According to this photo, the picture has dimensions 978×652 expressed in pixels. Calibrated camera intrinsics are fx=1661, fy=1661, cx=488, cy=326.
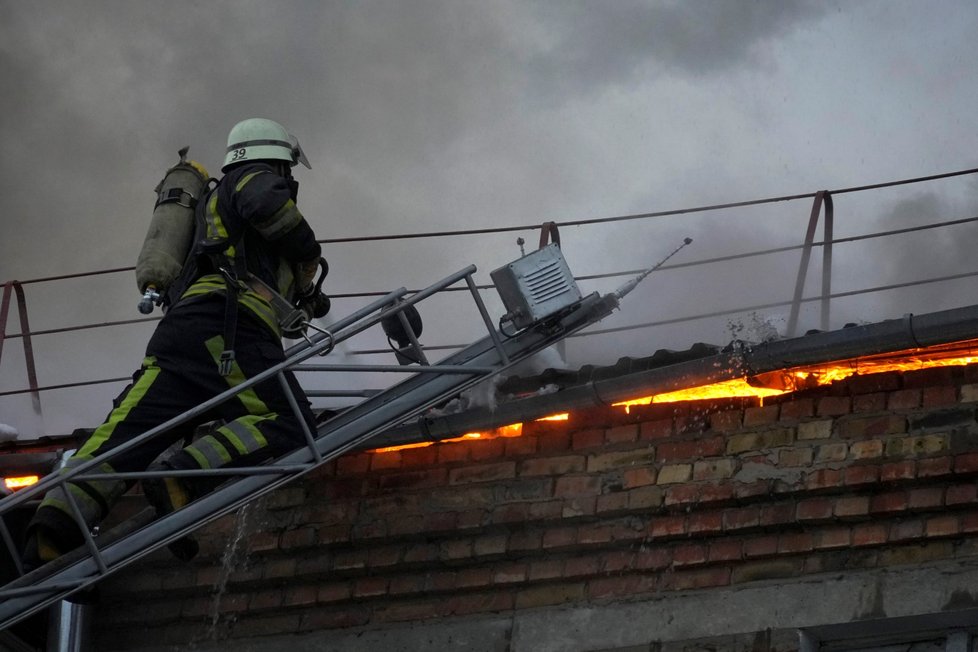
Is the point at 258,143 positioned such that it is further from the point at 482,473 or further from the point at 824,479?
the point at 824,479

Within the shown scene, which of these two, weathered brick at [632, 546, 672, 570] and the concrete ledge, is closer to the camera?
the concrete ledge

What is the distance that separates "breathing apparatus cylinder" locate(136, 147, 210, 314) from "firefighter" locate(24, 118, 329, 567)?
97 millimetres

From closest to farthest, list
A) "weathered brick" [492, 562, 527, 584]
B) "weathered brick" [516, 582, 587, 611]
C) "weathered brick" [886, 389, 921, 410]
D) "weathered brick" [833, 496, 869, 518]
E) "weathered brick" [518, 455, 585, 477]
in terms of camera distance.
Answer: "weathered brick" [833, 496, 869, 518] < "weathered brick" [886, 389, 921, 410] < "weathered brick" [516, 582, 587, 611] < "weathered brick" [492, 562, 527, 584] < "weathered brick" [518, 455, 585, 477]

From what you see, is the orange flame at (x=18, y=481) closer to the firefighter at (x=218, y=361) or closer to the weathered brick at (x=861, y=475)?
the firefighter at (x=218, y=361)

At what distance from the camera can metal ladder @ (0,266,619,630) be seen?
7.04 m

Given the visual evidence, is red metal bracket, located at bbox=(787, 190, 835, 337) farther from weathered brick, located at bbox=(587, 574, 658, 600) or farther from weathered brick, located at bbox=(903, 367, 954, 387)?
weathered brick, located at bbox=(587, 574, 658, 600)

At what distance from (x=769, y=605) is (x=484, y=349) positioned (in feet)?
5.56

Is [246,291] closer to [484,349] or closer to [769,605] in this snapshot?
[484,349]

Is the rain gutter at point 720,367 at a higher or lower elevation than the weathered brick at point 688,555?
higher

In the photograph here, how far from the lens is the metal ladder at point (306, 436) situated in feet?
23.1

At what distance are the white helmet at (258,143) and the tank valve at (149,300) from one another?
72cm

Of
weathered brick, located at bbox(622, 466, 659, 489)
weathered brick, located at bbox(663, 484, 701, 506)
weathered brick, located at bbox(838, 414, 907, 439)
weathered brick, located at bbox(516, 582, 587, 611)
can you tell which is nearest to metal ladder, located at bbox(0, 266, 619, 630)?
weathered brick, located at bbox(622, 466, 659, 489)

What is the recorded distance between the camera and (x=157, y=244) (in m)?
7.81

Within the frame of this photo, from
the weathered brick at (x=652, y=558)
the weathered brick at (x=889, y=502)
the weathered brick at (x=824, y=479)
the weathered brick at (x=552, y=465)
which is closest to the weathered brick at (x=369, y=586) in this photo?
the weathered brick at (x=552, y=465)
